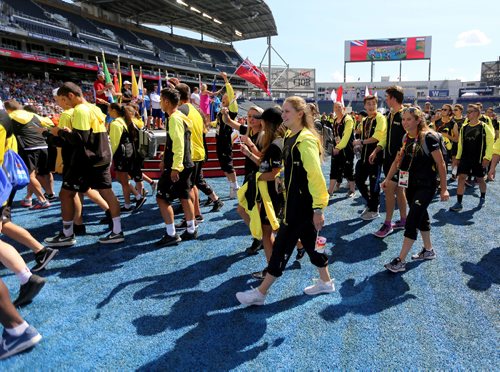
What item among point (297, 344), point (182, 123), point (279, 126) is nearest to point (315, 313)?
point (297, 344)

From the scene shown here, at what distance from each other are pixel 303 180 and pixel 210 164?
6.81 metres

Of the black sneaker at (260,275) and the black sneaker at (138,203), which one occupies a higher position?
the black sneaker at (138,203)

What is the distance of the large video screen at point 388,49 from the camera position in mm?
48531

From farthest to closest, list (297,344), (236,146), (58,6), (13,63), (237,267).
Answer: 1. (58,6)
2. (13,63)
3. (236,146)
4. (237,267)
5. (297,344)

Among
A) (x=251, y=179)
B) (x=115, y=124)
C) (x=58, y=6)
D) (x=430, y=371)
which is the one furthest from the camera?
(x=58, y=6)

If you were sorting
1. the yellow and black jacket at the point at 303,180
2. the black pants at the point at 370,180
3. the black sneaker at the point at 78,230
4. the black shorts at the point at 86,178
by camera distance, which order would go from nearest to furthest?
the yellow and black jacket at the point at 303,180, the black shorts at the point at 86,178, the black sneaker at the point at 78,230, the black pants at the point at 370,180

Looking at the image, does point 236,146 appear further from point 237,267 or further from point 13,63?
point 13,63

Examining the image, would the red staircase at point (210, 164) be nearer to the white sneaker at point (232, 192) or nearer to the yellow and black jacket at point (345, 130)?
the white sneaker at point (232, 192)

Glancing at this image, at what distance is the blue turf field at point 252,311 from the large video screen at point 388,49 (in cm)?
5301

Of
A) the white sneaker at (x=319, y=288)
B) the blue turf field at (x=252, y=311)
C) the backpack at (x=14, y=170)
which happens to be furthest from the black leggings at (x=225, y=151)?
the backpack at (x=14, y=170)

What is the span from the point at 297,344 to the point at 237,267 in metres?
1.44

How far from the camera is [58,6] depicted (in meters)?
31.3

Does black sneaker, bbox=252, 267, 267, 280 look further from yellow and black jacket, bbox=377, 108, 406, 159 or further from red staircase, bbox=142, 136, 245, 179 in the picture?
red staircase, bbox=142, 136, 245, 179

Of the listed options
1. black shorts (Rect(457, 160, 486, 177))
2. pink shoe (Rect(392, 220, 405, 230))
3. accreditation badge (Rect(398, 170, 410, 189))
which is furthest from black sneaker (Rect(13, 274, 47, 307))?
black shorts (Rect(457, 160, 486, 177))
